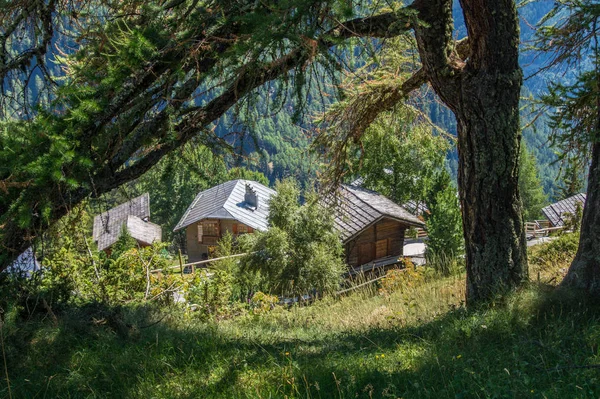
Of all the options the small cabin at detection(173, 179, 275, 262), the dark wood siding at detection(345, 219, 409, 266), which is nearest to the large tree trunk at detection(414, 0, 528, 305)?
the dark wood siding at detection(345, 219, 409, 266)

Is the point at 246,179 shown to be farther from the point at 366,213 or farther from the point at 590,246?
the point at 366,213

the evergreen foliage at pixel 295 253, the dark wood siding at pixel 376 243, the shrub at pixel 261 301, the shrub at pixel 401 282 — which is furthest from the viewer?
the dark wood siding at pixel 376 243

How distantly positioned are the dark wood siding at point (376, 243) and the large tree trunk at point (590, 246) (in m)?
20.4

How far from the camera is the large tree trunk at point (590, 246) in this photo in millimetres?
5609

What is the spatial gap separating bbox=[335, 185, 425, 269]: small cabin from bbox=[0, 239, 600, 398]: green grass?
1912cm

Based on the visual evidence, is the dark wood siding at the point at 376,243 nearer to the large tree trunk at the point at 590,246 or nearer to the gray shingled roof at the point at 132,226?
the gray shingled roof at the point at 132,226

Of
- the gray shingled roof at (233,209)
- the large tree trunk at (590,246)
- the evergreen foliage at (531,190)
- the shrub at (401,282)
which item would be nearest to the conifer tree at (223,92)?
the large tree trunk at (590,246)

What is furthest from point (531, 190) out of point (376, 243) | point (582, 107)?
point (582, 107)

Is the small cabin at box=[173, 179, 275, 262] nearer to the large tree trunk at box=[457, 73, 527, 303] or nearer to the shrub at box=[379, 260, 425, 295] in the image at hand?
the shrub at box=[379, 260, 425, 295]

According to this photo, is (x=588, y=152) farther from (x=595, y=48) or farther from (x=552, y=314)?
(x=552, y=314)

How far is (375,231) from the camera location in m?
27.2

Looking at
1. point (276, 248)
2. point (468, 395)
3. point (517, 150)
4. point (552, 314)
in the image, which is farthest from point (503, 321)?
point (276, 248)

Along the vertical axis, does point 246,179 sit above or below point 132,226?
below

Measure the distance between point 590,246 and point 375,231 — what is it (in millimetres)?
21532
